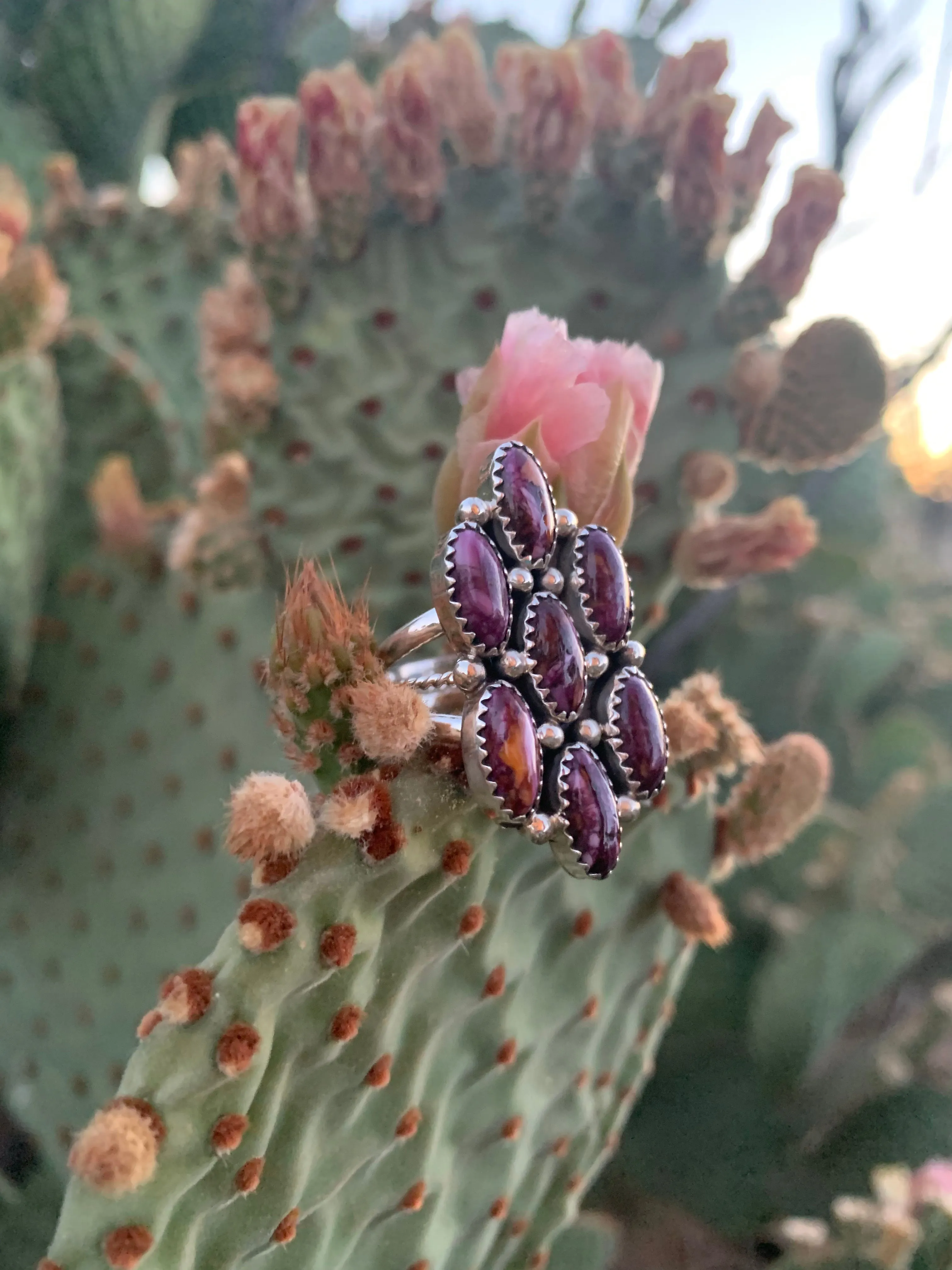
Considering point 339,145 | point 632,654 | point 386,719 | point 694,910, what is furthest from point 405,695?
point 339,145

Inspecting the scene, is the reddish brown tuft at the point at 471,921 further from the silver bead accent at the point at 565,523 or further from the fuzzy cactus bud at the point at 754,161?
the fuzzy cactus bud at the point at 754,161

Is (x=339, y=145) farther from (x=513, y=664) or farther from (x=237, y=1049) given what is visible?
(x=237, y=1049)

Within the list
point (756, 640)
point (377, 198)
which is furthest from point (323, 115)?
point (756, 640)

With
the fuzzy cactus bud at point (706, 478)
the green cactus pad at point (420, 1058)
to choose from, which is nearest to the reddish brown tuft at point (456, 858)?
the green cactus pad at point (420, 1058)

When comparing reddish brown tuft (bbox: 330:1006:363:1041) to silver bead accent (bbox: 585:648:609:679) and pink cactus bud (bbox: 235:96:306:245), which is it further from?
pink cactus bud (bbox: 235:96:306:245)

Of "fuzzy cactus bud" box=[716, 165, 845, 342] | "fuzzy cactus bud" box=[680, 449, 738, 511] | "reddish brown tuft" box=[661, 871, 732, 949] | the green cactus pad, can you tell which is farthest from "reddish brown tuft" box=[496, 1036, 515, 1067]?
"fuzzy cactus bud" box=[716, 165, 845, 342]
